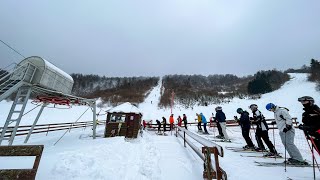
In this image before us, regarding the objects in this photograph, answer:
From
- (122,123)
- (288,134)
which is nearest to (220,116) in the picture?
(288,134)

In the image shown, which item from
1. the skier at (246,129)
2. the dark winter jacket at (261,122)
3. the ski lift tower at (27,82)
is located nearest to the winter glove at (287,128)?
the dark winter jacket at (261,122)

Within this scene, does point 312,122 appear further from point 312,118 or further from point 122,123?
point 122,123

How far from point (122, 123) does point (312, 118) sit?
14049 millimetres

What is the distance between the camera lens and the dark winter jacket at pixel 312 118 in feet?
16.2

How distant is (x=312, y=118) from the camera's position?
5074 mm

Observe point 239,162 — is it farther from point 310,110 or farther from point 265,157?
point 310,110

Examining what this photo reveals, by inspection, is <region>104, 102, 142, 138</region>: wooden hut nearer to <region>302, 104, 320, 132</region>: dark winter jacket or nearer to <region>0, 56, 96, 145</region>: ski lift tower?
<region>0, 56, 96, 145</region>: ski lift tower

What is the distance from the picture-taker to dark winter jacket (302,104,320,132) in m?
4.95

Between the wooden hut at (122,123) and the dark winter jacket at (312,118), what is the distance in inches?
527

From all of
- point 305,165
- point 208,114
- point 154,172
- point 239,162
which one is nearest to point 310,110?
point 305,165

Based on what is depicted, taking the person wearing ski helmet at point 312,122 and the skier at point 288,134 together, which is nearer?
the person wearing ski helmet at point 312,122

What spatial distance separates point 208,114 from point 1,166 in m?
42.2

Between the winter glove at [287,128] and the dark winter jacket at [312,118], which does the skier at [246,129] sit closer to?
the winter glove at [287,128]

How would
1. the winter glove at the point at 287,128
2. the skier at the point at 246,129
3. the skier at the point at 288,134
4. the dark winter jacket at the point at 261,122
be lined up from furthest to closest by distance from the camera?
the skier at the point at 246,129 < the dark winter jacket at the point at 261,122 < the winter glove at the point at 287,128 < the skier at the point at 288,134
